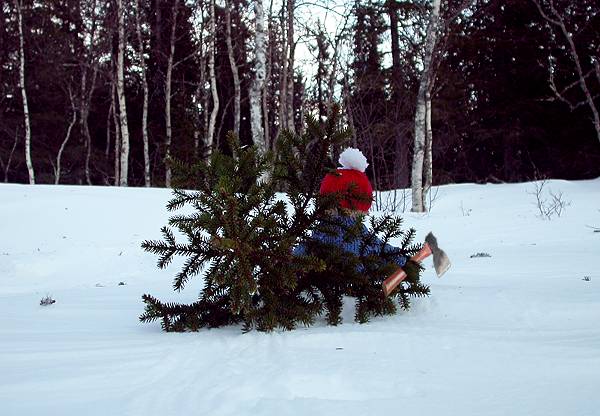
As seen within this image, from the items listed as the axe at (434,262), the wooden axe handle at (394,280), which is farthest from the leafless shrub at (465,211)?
the wooden axe handle at (394,280)

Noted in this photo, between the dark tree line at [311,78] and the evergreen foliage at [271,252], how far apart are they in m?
11.9

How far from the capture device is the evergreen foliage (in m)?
2.14

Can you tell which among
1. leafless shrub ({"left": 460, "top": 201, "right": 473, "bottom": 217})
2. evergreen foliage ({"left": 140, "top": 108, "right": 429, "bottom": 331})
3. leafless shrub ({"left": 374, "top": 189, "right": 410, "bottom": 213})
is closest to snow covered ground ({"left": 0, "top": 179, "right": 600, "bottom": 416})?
evergreen foliage ({"left": 140, "top": 108, "right": 429, "bottom": 331})

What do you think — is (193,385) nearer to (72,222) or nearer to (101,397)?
(101,397)

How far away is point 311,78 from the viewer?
21969mm

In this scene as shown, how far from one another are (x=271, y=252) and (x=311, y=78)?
67.9 feet

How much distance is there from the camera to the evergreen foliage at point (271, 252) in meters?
2.14

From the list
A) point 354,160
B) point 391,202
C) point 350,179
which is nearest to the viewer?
point 350,179

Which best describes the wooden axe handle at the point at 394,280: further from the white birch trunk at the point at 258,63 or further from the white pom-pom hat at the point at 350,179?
the white birch trunk at the point at 258,63

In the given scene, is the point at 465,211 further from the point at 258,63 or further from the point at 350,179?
the point at 350,179

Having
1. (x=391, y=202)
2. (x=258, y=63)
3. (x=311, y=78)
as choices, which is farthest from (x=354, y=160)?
(x=311, y=78)

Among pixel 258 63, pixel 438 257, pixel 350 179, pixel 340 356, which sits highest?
pixel 258 63

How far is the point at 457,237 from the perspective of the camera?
678cm

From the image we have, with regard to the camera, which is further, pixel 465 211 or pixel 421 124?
pixel 421 124
